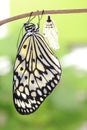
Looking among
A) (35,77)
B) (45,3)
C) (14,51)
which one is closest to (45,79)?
(35,77)

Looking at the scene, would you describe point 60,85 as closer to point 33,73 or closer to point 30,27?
point 33,73

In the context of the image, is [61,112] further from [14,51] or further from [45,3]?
[45,3]

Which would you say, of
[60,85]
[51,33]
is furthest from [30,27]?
[60,85]

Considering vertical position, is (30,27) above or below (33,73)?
above

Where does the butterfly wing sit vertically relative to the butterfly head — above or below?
below
